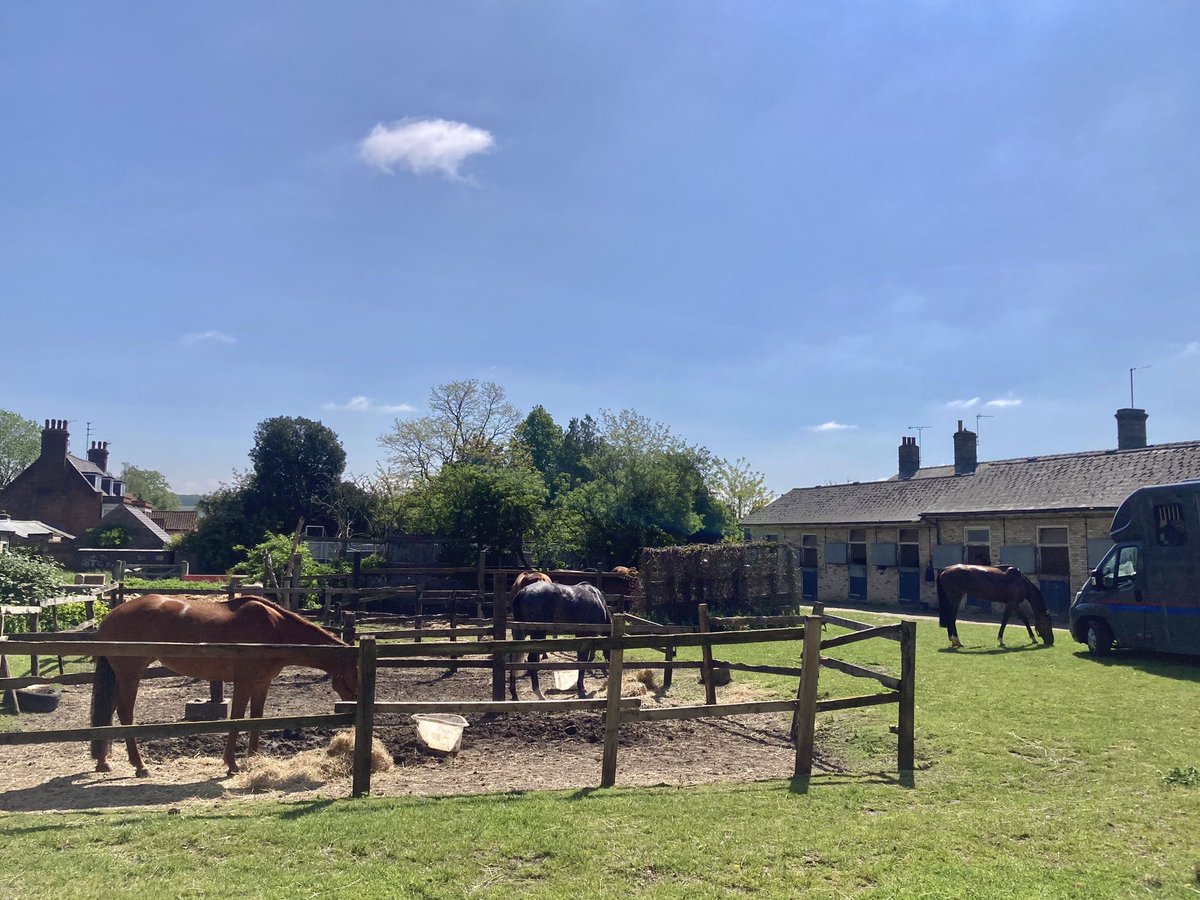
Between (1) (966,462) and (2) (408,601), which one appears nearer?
(2) (408,601)

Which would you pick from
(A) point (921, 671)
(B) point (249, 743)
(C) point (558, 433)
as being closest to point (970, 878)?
(B) point (249, 743)

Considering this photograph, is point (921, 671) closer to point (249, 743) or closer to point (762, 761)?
point (762, 761)

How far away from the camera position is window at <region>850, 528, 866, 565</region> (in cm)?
3042

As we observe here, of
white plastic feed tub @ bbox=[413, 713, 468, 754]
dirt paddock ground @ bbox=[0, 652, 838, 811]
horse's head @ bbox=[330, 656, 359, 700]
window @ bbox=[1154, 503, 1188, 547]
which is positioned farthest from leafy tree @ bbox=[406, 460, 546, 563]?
horse's head @ bbox=[330, 656, 359, 700]

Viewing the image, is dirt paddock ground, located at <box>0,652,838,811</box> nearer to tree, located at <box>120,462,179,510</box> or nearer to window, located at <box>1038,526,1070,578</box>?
window, located at <box>1038,526,1070,578</box>

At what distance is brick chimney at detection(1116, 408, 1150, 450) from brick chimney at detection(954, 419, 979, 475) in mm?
4660

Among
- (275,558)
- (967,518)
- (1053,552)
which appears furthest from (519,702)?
(967,518)

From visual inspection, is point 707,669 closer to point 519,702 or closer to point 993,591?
point 519,702

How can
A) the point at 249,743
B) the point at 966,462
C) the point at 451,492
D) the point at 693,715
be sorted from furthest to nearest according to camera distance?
1. the point at 966,462
2. the point at 451,492
3. the point at 249,743
4. the point at 693,715

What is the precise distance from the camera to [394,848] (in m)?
4.70

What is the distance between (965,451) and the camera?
3061 cm

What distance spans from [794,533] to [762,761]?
27147mm

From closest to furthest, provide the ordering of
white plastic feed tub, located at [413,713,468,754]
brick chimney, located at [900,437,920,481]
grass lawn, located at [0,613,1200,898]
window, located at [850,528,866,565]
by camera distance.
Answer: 1. grass lawn, located at [0,613,1200,898]
2. white plastic feed tub, located at [413,713,468,754]
3. window, located at [850,528,866,565]
4. brick chimney, located at [900,437,920,481]

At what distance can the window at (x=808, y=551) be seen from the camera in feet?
108
